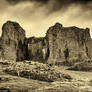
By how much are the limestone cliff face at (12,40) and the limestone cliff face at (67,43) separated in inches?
442

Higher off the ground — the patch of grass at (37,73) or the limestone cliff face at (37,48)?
the limestone cliff face at (37,48)

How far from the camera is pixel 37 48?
101 m

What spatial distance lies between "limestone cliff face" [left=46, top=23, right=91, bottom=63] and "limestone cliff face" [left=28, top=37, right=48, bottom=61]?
3192 mm

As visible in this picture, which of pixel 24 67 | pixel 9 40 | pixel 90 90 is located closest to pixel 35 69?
pixel 24 67

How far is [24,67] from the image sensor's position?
59000 millimetres

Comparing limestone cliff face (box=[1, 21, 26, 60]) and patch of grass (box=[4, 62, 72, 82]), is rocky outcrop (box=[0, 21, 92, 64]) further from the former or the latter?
patch of grass (box=[4, 62, 72, 82])

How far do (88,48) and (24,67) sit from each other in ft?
148

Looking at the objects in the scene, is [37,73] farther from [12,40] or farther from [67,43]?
[12,40]

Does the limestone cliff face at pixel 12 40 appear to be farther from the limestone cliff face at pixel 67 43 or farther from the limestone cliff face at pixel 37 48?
the limestone cliff face at pixel 67 43

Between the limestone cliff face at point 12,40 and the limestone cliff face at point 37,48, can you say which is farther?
the limestone cliff face at point 37,48

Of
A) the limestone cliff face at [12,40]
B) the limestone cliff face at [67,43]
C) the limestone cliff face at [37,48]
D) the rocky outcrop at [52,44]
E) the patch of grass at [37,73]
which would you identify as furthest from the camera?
the limestone cliff face at [37,48]

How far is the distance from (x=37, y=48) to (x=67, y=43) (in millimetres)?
12128

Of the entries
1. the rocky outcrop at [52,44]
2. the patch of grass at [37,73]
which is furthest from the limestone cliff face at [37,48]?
the patch of grass at [37,73]

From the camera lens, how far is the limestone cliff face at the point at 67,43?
307 feet
